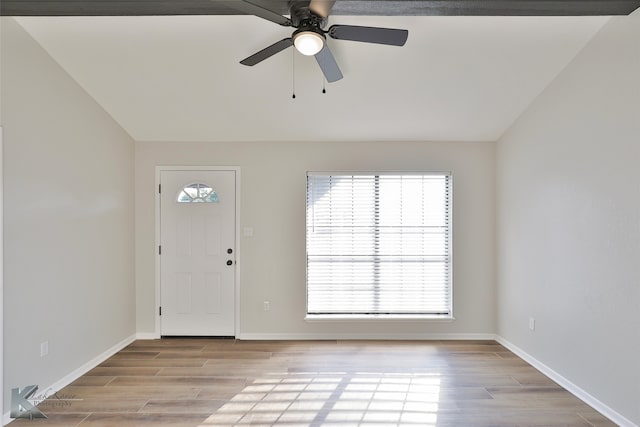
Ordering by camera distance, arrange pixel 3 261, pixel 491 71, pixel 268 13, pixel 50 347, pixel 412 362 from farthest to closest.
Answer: pixel 412 362, pixel 491 71, pixel 50 347, pixel 3 261, pixel 268 13

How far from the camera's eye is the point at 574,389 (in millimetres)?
2951

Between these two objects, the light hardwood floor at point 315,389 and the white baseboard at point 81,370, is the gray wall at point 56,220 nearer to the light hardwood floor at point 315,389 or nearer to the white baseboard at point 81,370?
the white baseboard at point 81,370

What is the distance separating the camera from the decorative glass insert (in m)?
4.30

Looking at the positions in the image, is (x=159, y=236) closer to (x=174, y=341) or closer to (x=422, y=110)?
(x=174, y=341)

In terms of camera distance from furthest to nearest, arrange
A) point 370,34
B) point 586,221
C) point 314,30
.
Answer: point 586,221 → point 370,34 → point 314,30

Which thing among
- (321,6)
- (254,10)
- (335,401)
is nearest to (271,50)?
(254,10)

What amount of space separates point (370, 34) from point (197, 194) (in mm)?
2843

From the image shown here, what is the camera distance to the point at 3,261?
2.51m

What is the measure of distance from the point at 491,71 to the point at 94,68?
3.36m

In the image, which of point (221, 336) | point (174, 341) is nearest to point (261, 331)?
point (221, 336)

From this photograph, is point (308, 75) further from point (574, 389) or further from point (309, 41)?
point (574, 389)

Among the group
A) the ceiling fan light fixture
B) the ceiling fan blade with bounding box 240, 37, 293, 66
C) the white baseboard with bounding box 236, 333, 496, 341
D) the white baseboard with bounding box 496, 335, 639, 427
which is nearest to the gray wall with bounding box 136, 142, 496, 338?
the white baseboard with bounding box 236, 333, 496, 341

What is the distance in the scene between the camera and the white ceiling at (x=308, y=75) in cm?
275

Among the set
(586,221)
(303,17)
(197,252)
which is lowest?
(197,252)
